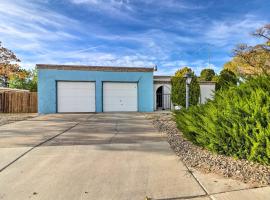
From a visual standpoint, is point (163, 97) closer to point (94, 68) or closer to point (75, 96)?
point (94, 68)

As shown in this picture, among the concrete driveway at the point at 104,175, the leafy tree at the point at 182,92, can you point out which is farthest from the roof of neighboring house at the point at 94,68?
the concrete driveway at the point at 104,175

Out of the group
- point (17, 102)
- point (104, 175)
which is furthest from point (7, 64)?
A: point (104, 175)

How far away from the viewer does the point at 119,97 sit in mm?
18000

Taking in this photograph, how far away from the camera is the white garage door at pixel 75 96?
17406 mm

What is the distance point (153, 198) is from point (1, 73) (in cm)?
2313

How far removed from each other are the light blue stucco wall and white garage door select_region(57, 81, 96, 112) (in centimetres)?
32

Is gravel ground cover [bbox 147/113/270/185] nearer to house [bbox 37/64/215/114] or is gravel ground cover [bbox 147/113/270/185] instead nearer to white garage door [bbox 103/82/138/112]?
white garage door [bbox 103/82/138/112]

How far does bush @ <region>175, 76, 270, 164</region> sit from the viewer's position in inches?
158

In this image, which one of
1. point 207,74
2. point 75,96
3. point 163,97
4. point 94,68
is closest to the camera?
point 75,96

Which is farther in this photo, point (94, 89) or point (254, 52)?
point (254, 52)

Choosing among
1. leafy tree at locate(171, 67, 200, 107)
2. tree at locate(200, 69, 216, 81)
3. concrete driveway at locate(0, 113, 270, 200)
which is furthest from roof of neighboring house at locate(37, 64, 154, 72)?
tree at locate(200, 69, 216, 81)

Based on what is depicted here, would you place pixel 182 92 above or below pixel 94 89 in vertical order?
below

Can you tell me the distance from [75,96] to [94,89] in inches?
58.8

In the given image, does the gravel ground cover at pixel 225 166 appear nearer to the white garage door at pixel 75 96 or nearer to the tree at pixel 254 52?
the white garage door at pixel 75 96
